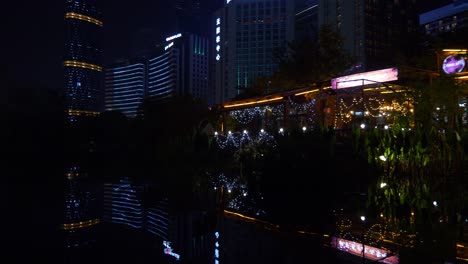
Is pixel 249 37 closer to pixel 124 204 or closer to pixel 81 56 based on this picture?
pixel 81 56

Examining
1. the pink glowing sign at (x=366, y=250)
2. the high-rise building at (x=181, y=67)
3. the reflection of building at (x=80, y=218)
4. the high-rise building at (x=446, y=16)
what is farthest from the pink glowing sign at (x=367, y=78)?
the high-rise building at (x=181, y=67)

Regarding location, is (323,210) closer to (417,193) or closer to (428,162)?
(417,193)

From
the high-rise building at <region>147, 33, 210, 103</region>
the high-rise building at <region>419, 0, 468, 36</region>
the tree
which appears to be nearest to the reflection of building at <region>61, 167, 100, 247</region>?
the tree

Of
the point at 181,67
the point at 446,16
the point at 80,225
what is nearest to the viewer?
the point at 80,225

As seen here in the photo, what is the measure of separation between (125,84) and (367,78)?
115417mm

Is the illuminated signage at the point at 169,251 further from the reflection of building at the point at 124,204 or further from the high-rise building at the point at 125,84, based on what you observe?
the high-rise building at the point at 125,84

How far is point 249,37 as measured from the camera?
95625 mm

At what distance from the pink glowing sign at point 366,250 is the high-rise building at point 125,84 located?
11250 cm

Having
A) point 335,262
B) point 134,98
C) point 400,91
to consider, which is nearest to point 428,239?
point 335,262

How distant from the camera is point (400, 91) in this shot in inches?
626

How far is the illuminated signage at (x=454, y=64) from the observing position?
1401 centimetres

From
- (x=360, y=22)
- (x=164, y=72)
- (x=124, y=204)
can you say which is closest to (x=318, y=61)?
(x=124, y=204)

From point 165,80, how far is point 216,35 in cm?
1762

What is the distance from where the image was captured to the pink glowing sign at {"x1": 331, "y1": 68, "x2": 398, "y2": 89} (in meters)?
14.3
